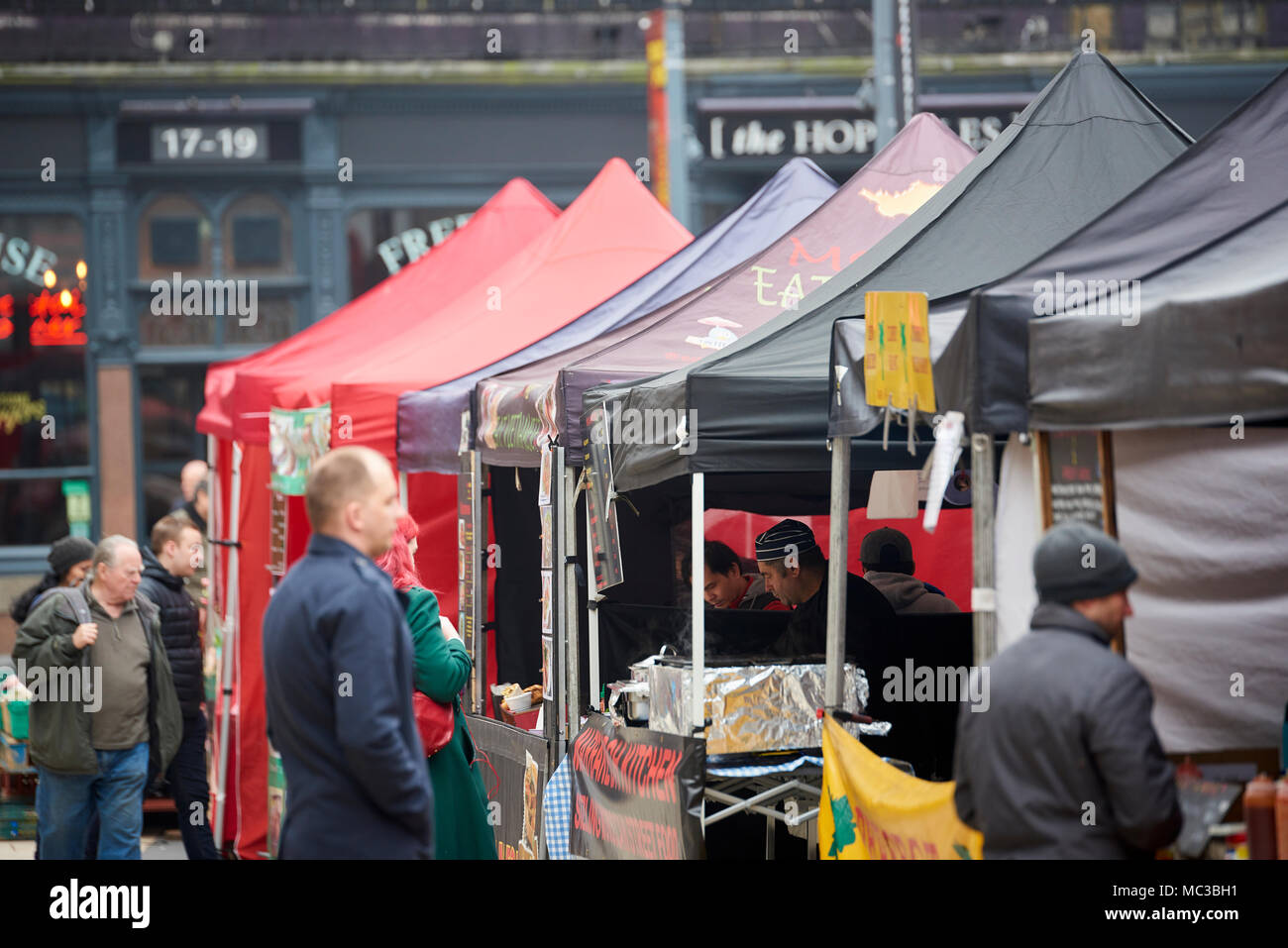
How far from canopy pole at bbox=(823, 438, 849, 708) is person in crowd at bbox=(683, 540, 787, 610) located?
2642 mm

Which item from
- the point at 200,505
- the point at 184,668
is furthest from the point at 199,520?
the point at 184,668

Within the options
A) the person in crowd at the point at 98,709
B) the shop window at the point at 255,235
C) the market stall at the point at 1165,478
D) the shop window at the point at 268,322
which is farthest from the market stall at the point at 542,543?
the shop window at the point at 255,235

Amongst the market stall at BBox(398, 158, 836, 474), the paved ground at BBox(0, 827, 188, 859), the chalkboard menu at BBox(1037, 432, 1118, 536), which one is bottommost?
the paved ground at BBox(0, 827, 188, 859)

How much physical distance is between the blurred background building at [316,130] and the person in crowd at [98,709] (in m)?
9.63

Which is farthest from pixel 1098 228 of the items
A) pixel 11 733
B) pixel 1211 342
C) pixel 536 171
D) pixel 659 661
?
pixel 536 171

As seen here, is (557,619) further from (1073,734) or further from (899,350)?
(1073,734)

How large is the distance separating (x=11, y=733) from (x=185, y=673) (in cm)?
151

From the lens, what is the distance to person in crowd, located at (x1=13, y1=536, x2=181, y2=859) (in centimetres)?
776

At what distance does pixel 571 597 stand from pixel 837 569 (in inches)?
80.4

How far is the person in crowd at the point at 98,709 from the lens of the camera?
7762 mm

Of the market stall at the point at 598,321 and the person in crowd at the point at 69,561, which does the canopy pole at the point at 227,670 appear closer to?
the person in crowd at the point at 69,561

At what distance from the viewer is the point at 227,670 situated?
421 inches

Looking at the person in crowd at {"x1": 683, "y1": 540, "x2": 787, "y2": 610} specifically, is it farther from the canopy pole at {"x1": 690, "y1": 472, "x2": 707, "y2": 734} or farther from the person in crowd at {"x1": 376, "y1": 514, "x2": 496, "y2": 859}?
the person in crowd at {"x1": 376, "y1": 514, "x2": 496, "y2": 859}

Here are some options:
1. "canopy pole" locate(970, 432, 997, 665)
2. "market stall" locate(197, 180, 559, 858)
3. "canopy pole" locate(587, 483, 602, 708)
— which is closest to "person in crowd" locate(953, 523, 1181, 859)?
"canopy pole" locate(970, 432, 997, 665)
